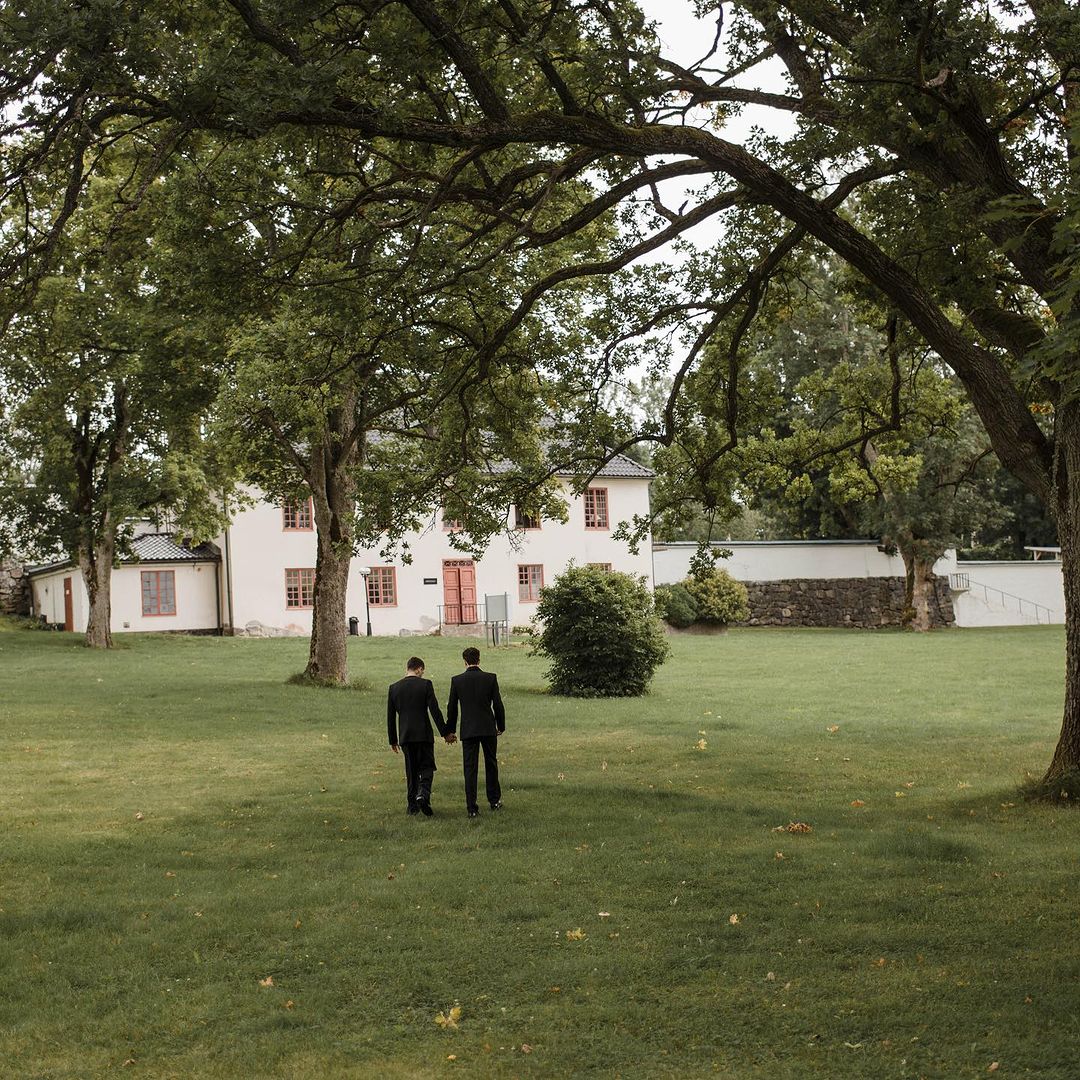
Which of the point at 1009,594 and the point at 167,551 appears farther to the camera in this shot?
the point at 1009,594

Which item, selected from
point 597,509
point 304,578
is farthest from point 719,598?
point 304,578

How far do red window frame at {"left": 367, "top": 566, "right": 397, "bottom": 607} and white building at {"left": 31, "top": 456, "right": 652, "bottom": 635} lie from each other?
0.04 metres

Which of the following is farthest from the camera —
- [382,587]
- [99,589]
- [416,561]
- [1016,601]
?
[1016,601]

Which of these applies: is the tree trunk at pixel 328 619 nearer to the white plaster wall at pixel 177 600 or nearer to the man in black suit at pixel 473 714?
the man in black suit at pixel 473 714

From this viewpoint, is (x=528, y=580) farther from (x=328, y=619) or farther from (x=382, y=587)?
(x=328, y=619)

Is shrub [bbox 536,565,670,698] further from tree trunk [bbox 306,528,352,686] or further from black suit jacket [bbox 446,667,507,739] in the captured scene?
black suit jacket [bbox 446,667,507,739]

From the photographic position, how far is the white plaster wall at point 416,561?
45438 millimetres

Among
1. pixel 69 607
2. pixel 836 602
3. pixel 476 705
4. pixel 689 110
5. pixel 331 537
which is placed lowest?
pixel 836 602

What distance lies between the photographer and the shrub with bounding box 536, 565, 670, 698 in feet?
82.3

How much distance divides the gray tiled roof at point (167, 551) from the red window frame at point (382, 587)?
580cm

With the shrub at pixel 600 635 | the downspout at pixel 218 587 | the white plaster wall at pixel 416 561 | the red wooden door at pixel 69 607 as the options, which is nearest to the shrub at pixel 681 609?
the white plaster wall at pixel 416 561

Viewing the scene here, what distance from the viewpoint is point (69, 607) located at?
5072cm

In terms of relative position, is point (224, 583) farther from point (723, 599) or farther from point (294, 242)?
A: point (294, 242)

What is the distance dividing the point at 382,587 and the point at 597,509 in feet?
33.6
